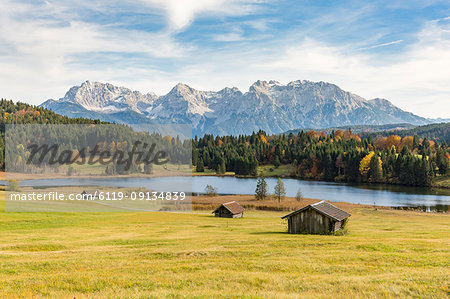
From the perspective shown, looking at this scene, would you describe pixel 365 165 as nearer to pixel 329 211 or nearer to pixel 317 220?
pixel 329 211

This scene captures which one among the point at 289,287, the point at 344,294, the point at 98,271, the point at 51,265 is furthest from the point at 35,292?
the point at 344,294

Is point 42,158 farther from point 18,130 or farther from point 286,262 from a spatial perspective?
point 286,262

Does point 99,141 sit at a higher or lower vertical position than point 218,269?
higher

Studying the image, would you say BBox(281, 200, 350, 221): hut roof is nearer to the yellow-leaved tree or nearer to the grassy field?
the grassy field

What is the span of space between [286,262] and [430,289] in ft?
28.6

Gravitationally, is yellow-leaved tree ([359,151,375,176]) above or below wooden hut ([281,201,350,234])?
above

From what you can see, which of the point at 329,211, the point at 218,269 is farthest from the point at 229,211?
the point at 218,269

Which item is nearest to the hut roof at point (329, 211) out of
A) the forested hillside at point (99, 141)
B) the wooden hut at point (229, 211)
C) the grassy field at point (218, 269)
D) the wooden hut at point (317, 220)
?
the wooden hut at point (317, 220)

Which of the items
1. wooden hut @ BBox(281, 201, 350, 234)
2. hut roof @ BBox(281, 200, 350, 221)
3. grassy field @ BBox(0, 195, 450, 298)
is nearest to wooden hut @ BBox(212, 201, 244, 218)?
wooden hut @ BBox(281, 201, 350, 234)

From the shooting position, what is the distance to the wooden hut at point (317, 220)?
46031 mm

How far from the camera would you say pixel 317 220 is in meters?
47.1

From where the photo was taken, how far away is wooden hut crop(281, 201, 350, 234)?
46.0m

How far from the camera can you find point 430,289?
16.3 meters

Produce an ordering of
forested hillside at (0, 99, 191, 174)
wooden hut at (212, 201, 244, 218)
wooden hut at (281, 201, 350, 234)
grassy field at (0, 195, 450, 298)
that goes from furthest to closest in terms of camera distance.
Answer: forested hillside at (0, 99, 191, 174) < wooden hut at (212, 201, 244, 218) < wooden hut at (281, 201, 350, 234) < grassy field at (0, 195, 450, 298)
